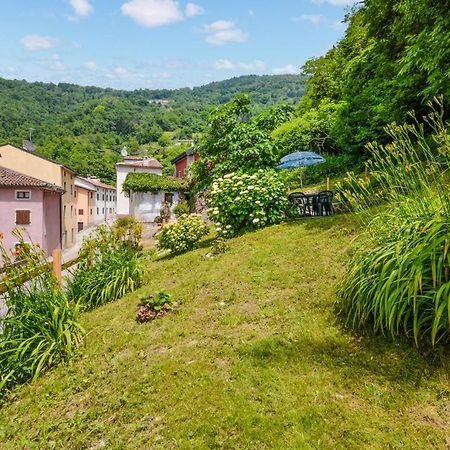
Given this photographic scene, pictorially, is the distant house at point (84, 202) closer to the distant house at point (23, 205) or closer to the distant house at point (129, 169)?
the distant house at point (129, 169)

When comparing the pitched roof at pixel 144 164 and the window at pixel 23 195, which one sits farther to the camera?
the pitched roof at pixel 144 164

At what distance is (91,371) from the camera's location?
463 cm


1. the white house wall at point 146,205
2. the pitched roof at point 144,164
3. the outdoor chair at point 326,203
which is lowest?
the outdoor chair at point 326,203

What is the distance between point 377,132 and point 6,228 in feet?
85.2

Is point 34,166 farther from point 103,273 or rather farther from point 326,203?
point 326,203

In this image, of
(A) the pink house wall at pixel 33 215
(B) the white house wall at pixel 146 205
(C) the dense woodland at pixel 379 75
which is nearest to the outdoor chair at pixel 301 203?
(C) the dense woodland at pixel 379 75

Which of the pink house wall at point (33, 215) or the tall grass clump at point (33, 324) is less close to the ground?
the pink house wall at point (33, 215)

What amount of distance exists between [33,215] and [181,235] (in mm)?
20853

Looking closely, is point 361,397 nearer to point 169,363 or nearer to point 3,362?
point 169,363

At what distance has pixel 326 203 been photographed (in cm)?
1138

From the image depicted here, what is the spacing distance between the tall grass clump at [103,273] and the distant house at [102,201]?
47.1 metres

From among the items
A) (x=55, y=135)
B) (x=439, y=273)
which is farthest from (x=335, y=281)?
(x=55, y=135)

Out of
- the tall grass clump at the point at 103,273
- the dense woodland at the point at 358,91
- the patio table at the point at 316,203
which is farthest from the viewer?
the patio table at the point at 316,203

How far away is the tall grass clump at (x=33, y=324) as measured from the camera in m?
4.99
